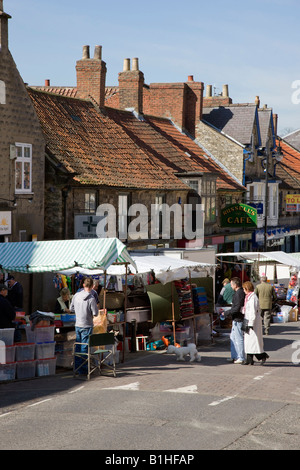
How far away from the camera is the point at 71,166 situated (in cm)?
2711

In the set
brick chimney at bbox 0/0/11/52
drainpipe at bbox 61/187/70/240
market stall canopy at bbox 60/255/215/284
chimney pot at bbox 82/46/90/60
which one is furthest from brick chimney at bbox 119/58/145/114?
market stall canopy at bbox 60/255/215/284

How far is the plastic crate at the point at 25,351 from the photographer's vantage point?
15477 mm

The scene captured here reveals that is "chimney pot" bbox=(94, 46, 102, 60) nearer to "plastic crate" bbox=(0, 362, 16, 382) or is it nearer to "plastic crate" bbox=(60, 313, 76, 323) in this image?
"plastic crate" bbox=(60, 313, 76, 323)

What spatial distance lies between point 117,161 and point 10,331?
16877 millimetres

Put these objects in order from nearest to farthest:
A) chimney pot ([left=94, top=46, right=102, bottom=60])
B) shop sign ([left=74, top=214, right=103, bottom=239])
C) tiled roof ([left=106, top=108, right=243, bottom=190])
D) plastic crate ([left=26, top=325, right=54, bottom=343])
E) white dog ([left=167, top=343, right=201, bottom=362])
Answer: plastic crate ([left=26, top=325, right=54, bottom=343])
white dog ([left=167, top=343, right=201, bottom=362])
shop sign ([left=74, top=214, right=103, bottom=239])
chimney pot ([left=94, top=46, right=102, bottom=60])
tiled roof ([left=106, top=108, right=243, bottom=190])

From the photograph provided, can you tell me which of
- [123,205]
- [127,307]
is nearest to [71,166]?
[123,205]

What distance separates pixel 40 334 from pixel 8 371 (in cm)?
105

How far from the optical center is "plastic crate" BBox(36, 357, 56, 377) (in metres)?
15.7

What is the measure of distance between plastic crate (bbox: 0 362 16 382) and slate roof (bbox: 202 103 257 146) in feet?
102

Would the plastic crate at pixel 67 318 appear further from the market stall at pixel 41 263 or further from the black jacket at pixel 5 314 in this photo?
the black jacket at pixel 5 314

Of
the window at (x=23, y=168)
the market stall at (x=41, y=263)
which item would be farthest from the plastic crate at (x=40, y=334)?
the window at (x=23, y=168)

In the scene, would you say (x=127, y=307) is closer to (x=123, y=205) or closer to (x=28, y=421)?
(x=28, y=421)

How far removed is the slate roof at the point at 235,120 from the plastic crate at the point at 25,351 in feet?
101
